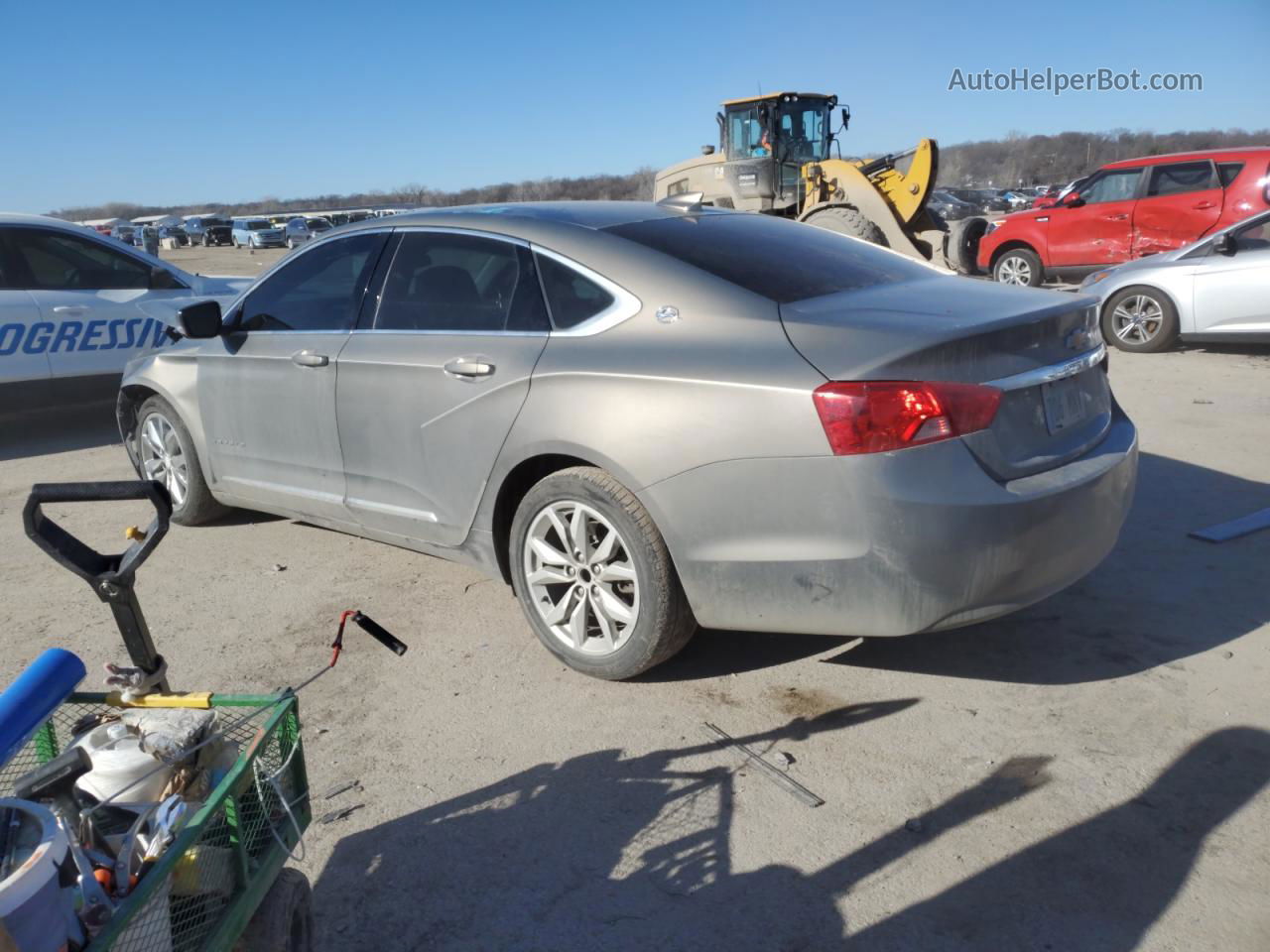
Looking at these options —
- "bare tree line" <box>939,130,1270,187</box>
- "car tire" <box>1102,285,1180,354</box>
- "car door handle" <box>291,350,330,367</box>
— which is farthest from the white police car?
"bare tree line" <box>939,130,1270,187</box>

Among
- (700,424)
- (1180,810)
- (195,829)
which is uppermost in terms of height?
(700,424)

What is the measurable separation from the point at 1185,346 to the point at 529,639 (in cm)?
890

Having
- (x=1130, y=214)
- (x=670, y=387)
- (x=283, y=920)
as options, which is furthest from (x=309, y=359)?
(x=1130, y=214)

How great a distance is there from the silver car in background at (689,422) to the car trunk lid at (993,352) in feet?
0.03

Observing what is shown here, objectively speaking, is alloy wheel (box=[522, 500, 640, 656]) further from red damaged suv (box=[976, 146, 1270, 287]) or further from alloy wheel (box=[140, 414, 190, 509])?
red damaged suv (box=[976, 146, 1270, 287])

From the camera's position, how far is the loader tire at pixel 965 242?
618 inches

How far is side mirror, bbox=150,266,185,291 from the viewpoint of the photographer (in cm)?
841

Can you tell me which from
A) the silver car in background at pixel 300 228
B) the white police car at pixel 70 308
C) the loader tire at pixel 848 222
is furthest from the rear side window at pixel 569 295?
the silver car in background at pixel 300 228

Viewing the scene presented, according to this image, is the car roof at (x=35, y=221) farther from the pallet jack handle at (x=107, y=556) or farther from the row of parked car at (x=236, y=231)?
the row of parked car at (x=236, y=231)

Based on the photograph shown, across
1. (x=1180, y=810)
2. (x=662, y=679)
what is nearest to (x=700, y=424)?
(x=662, y=679)

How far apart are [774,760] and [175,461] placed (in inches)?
153

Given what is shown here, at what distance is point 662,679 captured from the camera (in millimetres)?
3803

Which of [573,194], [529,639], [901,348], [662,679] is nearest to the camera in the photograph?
[901,348]

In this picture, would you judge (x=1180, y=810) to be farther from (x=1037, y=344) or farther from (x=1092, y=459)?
Answer: (x=1037, y=344)
